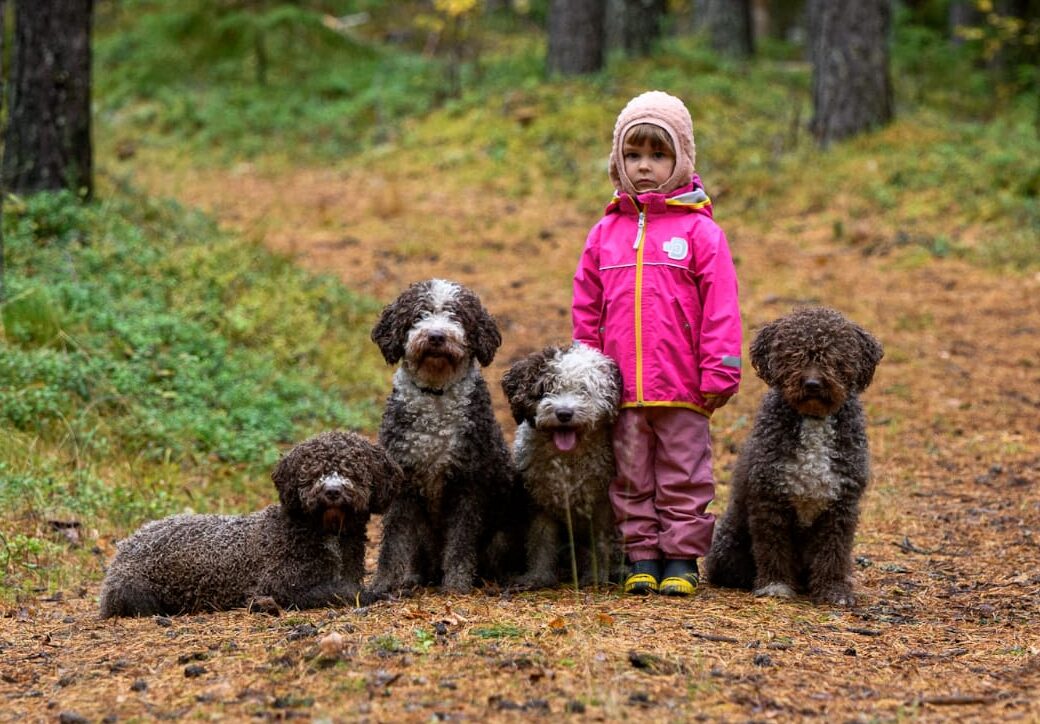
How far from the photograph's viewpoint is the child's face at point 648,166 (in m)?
6.49

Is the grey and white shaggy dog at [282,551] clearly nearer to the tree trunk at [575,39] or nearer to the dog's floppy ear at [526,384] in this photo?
the dog's floppy ear at [526,384]

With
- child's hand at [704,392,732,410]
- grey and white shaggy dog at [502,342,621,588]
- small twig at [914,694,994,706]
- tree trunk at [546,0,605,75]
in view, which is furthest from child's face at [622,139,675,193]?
tree trunk at [546,0,605,75]

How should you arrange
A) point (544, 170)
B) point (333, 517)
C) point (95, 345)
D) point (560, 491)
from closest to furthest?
point (333, 517) → point (560, 491) → point (95, 345) → point (544, 170)

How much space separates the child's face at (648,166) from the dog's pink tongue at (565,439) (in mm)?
1466

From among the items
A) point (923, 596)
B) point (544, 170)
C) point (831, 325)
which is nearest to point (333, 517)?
point (831, 325)

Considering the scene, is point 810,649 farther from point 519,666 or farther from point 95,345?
point 95,345

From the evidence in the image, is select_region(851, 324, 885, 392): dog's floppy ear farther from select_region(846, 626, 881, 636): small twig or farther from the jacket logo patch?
select_region(846, 626, 881, 636): small twig

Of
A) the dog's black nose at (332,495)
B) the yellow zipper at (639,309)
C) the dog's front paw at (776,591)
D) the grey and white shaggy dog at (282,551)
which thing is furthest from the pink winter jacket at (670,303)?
the dog's black nose at (332,495)

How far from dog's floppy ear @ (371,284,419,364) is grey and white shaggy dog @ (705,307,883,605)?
1.84m

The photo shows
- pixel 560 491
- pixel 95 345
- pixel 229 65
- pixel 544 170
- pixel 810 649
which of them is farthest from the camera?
pixel 229 65

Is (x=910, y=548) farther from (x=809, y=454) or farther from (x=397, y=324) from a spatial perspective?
(x=397, y=324)

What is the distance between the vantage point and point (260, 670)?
4.59 meters

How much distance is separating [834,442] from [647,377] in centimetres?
104

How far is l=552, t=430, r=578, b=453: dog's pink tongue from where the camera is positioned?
6.07 meters
